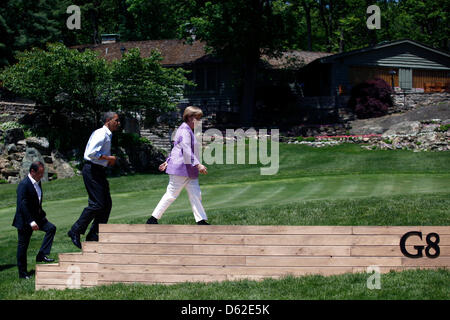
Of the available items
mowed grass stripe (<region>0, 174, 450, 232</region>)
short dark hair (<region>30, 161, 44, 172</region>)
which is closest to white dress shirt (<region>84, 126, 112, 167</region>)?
short dark hair (<region>30, 161, 44, 172</region>)

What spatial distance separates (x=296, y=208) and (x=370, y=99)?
28.8 m

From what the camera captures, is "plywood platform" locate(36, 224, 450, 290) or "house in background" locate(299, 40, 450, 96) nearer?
"plywood platform" locate(36, 224, 450, 290)

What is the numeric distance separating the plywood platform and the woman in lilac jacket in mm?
1051

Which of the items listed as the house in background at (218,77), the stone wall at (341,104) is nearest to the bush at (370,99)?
the stone wall at (341,104)

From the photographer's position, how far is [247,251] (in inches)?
312

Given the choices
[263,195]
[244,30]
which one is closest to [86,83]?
[244,30]

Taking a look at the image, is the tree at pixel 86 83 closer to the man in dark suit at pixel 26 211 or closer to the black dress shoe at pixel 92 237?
the man in dark suit at pixel 26 211

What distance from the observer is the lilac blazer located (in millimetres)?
8867

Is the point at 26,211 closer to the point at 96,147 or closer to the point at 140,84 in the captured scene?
the point at 96,147

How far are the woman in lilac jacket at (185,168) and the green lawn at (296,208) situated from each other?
1524mm

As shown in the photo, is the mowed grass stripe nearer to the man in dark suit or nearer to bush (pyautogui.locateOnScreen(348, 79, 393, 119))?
the man in dark suit

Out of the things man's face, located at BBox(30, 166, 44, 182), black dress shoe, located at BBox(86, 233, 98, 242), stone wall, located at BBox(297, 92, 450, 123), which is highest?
stone wall, located at BBox(297, 92, 450, 123)
